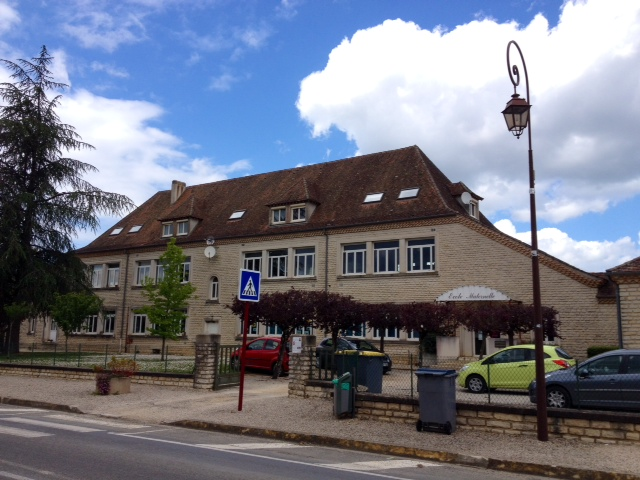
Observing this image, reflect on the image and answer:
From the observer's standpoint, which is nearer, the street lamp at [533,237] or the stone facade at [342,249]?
the street lamp at [533,237]

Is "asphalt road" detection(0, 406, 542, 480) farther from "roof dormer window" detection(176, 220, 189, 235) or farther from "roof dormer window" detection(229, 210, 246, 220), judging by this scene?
"roof dormer window" detection(176, 220, 189, 235)

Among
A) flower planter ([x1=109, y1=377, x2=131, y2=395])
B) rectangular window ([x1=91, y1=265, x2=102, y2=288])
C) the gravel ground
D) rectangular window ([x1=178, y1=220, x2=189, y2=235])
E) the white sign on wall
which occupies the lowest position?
the gravel ground

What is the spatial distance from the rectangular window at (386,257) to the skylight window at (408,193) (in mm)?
2480

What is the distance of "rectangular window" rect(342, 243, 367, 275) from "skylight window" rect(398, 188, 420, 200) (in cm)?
320

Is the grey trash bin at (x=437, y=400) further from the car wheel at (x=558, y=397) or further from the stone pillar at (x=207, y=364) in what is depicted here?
the stone pillar at (x=207, y=364)

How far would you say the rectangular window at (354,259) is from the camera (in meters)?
30.2

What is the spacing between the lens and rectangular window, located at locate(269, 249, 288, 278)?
32969 mm

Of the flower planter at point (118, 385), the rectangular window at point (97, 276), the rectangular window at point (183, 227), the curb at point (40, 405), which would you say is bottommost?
the curb at point (40, 405)

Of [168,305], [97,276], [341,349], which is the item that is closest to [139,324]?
[97,276]

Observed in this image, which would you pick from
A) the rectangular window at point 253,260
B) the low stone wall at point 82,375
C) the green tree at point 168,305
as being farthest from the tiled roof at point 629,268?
the rectangular window at point 253,260

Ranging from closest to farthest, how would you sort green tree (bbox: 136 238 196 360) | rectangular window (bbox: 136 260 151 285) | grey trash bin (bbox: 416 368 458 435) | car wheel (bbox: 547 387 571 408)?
1. grey trash bin (bbox: 416 368 458 435)
2. car wheel (bbox: 547 387 571 408)
3. green tree (bbox: 136 238 196 360)
4. rectangular window (bbox: 136 260 151 285)

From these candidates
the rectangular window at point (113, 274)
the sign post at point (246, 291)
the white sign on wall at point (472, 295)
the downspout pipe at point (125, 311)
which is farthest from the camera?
the rectangular window at point (113, 274)

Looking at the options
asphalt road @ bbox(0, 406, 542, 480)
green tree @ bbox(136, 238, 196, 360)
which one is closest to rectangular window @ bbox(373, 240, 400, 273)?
green tree @ bbox(136, 238, 196, 360)

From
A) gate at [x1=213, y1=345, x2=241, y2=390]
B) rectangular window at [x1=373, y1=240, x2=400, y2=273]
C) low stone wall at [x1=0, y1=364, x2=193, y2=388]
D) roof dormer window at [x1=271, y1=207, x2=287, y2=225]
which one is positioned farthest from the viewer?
roof dormer window at [x1=271, y1=207, x2=287, y2=225]
